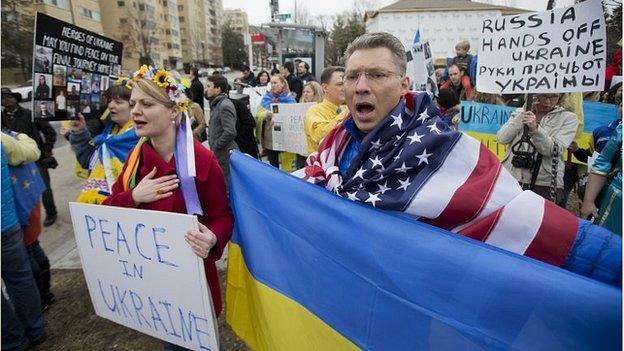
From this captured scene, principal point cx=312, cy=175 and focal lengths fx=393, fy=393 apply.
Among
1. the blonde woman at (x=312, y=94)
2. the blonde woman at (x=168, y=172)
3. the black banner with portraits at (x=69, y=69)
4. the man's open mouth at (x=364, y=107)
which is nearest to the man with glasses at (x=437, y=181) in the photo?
the man's open mouth at (x=364, y=107)

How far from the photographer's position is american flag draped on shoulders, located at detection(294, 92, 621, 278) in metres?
1.31

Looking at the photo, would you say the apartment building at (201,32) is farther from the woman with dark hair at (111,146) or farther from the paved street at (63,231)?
the woman with dark hair at (111,146)

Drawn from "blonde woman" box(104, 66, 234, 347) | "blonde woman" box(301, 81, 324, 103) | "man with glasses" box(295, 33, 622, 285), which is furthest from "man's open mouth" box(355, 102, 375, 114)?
"blonde woman" box(301, 81, 324, 103)

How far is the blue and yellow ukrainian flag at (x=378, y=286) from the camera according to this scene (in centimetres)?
113

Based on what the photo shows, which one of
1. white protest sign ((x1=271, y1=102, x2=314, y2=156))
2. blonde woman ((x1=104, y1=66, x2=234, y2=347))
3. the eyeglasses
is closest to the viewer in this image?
the eyeglasses

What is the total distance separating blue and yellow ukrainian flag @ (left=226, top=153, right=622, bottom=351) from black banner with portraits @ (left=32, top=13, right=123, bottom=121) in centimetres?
155

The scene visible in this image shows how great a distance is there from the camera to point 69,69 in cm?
280

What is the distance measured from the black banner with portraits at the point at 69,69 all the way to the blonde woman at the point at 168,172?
2.98 ft

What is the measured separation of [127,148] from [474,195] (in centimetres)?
239

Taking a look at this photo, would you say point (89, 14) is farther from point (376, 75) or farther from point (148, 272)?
point (376, 75)

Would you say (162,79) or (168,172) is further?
(162,79)

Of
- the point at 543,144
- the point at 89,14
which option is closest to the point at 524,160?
the point at 543,144

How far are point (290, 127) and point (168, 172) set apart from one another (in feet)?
12.0

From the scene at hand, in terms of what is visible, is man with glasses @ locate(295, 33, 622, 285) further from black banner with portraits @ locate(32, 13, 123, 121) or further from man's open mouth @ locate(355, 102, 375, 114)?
black banner with portraits @ locate(32, 13, 123, 121)
